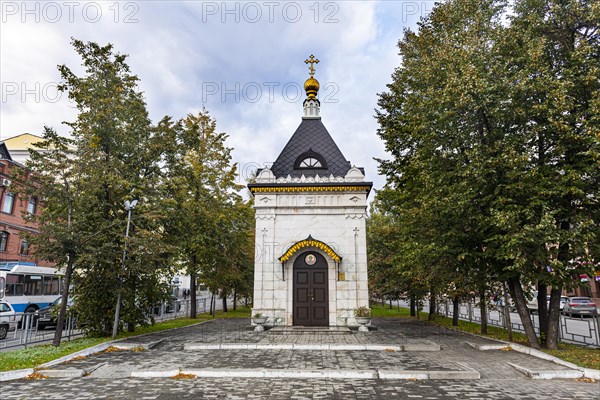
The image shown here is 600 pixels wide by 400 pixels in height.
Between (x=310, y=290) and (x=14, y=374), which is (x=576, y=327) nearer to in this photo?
(x=310, y=290)

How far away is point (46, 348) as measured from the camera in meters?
12.3

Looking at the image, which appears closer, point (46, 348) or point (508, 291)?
point (46, 348)

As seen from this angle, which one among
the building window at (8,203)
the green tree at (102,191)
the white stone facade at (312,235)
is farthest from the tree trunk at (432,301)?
the building window at (8,203)

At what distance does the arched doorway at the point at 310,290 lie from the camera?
18906mm

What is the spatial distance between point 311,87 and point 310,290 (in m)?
12.9

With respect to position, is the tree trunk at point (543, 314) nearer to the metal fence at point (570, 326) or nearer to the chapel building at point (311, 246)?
the metal fence at point (570, 326)

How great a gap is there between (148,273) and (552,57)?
17.7 metres

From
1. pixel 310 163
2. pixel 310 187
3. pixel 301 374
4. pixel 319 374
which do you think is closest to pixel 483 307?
pixel 310 187

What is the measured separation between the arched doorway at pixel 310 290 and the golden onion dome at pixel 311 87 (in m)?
10.6

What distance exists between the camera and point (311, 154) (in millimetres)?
21500

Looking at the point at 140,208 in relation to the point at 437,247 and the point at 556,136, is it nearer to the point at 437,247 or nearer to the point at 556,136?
the point at 437,247

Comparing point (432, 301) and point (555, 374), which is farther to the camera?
point (432, 301)

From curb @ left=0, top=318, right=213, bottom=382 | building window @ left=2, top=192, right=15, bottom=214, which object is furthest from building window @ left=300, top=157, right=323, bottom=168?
building window @ left=2, top=192, right=15, bottom=214

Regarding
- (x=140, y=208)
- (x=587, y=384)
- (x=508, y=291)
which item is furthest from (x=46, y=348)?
(x=508, y=291)
